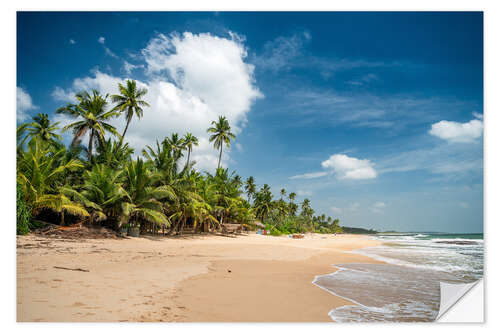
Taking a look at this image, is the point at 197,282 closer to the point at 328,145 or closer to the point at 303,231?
the point at 328,145

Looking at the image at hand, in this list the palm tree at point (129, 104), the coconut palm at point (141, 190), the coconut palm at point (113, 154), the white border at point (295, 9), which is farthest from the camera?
the palm tree at point (129, 104)

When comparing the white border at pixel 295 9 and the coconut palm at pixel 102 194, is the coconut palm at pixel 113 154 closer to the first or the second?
the coconut palm at pixel 102 194

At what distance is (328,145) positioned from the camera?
877 cm

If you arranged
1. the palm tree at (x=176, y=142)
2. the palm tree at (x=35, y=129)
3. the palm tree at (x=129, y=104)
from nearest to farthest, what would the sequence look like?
1. the palm tree at (x=35, y=129)
2. the palm tree at (x=129, y=104)
3. the palm tree at (x=176, y=142)

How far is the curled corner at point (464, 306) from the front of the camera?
3.64m

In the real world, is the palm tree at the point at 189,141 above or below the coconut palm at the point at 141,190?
above

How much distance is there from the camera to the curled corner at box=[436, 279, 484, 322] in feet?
11.9

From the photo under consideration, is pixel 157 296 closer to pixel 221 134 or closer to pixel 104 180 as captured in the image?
pixel 104 180

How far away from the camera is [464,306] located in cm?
375

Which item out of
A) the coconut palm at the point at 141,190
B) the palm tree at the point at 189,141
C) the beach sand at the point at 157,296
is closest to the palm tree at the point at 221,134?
the palm tree at the point at 189,141

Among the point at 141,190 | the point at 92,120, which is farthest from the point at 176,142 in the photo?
the point at 141,190

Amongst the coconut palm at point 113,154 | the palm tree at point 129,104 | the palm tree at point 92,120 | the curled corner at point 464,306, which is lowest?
the curled corner at point 464,306

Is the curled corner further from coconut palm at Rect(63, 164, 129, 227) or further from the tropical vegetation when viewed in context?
coconut palm at Rect(63, 164, 129, 227)
